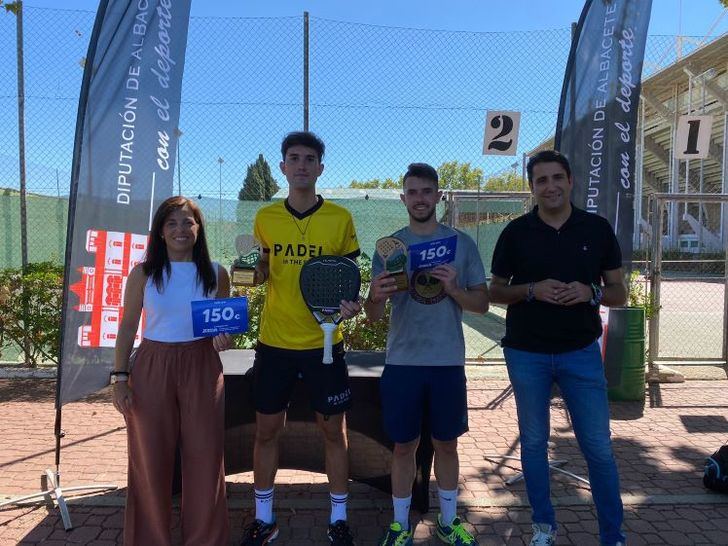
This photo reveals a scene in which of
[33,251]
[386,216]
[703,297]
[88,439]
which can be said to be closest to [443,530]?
[88,439]

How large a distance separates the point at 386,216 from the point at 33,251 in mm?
4760

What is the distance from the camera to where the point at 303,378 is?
122 inches

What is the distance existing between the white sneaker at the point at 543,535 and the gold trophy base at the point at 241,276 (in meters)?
2.10

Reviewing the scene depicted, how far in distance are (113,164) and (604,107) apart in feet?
13.7

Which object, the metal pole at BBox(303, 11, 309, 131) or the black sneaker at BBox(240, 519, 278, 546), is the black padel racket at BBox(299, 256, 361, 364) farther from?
the metal pole at BBox(303, 11, 309, 131)

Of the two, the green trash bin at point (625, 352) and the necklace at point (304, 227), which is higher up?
the necklace at point (304, 227)

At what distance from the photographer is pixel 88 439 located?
5027mm

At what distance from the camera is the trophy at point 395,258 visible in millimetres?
2783

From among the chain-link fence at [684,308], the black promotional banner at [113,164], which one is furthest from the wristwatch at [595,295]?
the chain-link fence at [684,308]

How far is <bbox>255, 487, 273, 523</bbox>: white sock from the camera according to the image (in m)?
3.22

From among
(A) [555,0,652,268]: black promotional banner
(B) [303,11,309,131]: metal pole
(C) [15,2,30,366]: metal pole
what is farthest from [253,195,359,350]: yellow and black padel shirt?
(C) [15,2,30,366]: metal pole

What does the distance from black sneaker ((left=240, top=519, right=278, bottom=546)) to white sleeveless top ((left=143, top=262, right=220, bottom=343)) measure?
1198mm

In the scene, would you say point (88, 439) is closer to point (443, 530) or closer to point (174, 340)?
point (174, 340)

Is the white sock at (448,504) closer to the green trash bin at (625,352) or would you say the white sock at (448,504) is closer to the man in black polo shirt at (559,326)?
the man in black polo shirt at (559,326)
